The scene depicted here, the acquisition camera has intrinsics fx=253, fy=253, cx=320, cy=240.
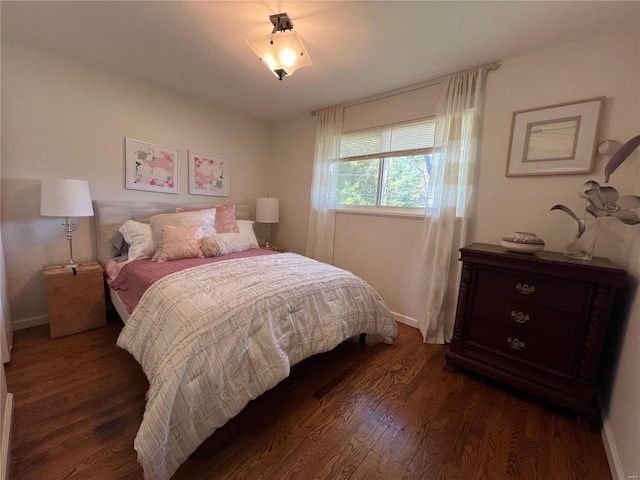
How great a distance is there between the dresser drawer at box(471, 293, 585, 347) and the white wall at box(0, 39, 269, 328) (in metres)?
3.25

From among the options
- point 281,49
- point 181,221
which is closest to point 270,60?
point 281,49

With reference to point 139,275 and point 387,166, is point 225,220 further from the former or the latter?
point 387,166

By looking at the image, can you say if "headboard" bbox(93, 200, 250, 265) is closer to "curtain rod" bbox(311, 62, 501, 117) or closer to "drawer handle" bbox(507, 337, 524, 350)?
"curtain rod" bbox(311, 62, 501, 117)

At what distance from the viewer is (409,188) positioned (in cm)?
258

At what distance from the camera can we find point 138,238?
2.27 m

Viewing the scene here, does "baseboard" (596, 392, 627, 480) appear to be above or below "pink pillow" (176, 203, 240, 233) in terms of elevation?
below

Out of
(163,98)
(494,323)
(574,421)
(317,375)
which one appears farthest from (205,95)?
(574,421)

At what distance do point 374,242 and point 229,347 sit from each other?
1973mm

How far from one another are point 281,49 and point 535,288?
6.97 feet

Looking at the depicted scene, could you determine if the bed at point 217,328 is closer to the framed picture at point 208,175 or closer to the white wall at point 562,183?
the white wall at point 562,183

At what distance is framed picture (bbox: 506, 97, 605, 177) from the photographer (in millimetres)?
1672

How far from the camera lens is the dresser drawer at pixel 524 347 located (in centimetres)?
149

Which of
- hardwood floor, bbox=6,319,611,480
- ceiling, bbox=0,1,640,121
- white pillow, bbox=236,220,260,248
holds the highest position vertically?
ceiling, bbox=0,1,640,121

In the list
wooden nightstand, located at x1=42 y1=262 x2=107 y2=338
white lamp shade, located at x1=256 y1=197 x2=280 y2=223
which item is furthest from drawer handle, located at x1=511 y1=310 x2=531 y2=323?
wooden nightstand, located at x1=42 y1=262 x2=107 y2=338
